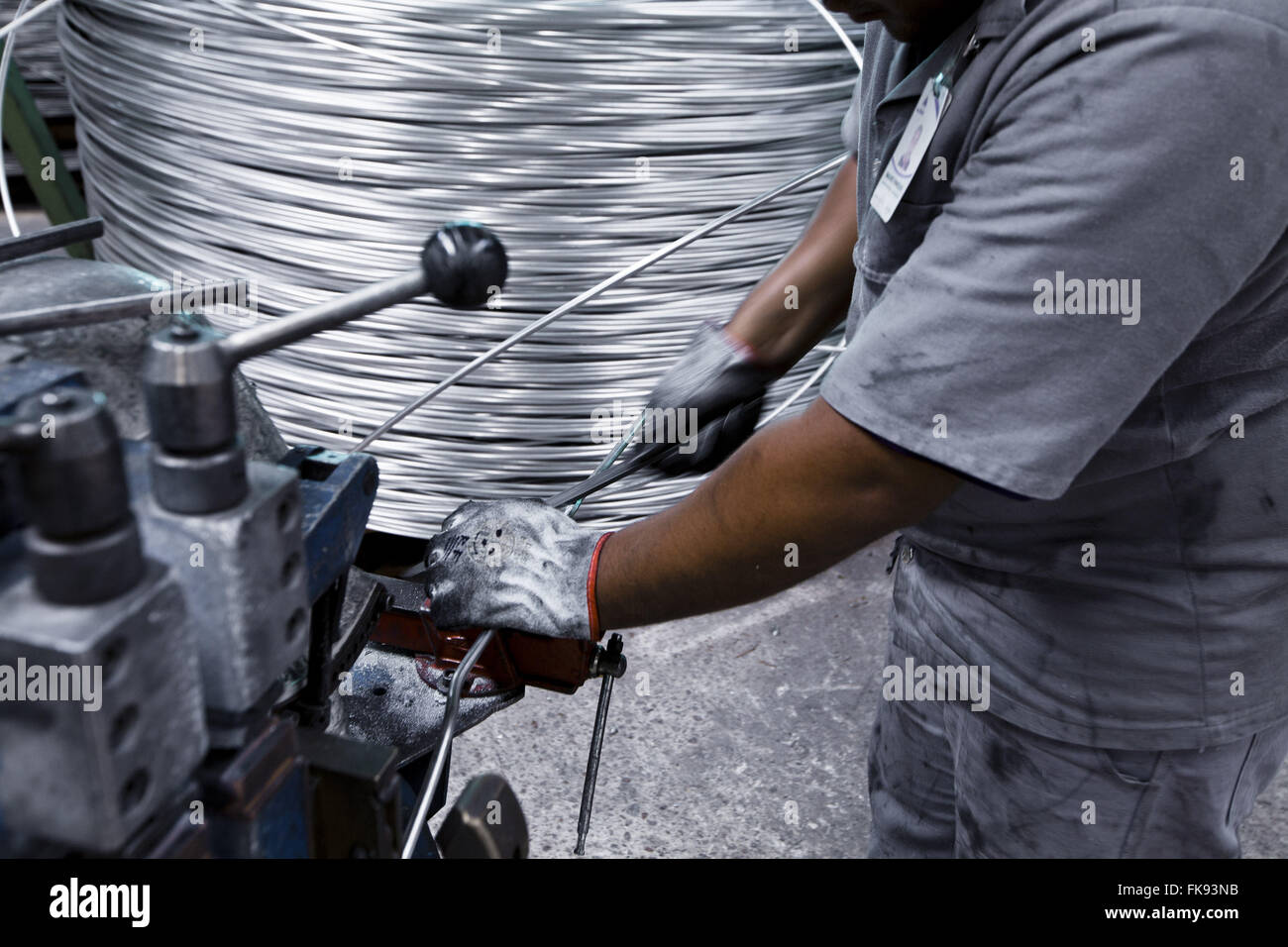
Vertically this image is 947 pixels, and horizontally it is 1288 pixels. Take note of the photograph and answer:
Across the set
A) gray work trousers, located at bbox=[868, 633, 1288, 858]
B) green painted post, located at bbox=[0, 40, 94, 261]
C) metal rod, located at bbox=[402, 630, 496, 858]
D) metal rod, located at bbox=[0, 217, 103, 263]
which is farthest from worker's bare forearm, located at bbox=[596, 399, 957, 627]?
green painted post, located at bbox=[0, 40, 94, 261]

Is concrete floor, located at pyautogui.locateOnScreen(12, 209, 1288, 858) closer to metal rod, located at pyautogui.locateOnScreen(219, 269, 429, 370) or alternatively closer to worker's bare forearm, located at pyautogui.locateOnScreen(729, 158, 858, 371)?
worker's bare forearm, located at pyautogui.locateOnScreen(729, 158, 858, 371)

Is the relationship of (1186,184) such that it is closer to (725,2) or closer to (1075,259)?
(1075,259)

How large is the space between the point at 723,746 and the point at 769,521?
1.11 m

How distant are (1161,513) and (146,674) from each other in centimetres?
79

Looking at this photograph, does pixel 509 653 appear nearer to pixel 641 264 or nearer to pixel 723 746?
pixel 641 264

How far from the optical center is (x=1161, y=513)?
88 cm

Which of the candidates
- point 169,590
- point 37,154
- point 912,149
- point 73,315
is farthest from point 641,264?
point 37,154

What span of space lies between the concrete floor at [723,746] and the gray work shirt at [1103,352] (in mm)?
788

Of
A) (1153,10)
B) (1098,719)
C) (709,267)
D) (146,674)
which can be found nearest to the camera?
(146,674)

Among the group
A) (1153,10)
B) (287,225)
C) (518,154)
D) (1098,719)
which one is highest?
(1153,10)

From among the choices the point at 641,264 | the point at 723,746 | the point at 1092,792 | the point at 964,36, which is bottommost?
the point at 723,746

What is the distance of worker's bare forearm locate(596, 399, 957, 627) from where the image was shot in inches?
29.6

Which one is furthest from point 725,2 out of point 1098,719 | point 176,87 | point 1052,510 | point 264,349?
point 264,349

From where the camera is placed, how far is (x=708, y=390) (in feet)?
4.04
